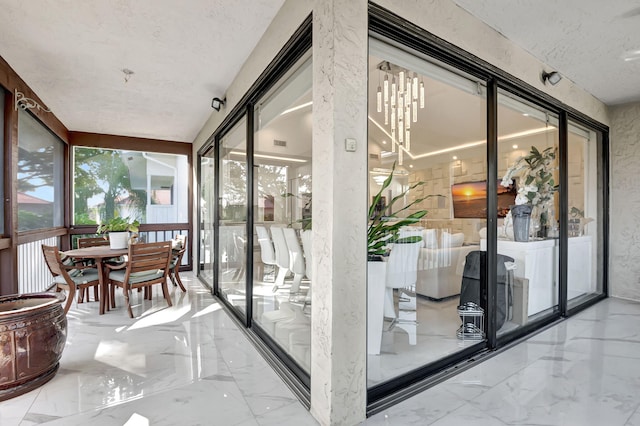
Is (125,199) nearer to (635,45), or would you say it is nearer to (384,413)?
(384,413)

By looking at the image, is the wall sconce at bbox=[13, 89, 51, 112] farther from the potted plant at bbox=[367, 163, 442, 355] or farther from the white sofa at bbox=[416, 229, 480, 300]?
the white sofa at bbox=[416, 229, 480, 300]

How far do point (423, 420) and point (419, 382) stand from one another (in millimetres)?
374

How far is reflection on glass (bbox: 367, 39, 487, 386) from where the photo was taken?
2.05m

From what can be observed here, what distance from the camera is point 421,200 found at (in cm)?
227

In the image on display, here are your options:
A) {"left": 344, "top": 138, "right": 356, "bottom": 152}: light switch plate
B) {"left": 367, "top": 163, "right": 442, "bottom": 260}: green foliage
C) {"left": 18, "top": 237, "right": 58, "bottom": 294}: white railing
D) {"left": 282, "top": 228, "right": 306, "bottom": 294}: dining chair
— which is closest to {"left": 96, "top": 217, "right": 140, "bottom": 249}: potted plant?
{"left": 18, "top": 237, "right": 58, "bottom": 294}: white railing

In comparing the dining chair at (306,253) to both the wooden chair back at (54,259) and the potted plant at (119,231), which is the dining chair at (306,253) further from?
the wooden chair back at (54,259)

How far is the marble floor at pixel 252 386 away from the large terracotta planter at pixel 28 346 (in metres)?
0.08

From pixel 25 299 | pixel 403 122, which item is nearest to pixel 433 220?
pixel 403 122

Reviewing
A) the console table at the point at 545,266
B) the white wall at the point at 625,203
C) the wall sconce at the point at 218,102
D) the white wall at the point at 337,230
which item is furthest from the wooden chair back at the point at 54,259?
the white wall at the point at 625,203

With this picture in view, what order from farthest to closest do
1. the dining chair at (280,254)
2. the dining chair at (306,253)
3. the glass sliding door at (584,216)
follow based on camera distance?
1. the glass sliding door at (584,216)
2. the dining chair at (280,254)
3. the dining chair at (306,253)

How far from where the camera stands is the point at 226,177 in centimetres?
408

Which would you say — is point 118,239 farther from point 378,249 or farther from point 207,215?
point 378,249

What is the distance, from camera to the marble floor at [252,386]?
1.75 meters

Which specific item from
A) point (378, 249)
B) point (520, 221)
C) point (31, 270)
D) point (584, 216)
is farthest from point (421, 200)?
point (31, 270)
